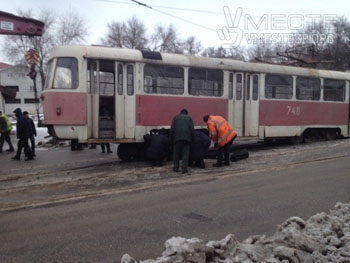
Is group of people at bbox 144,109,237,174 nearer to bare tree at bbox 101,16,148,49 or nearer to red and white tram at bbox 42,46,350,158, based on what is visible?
red and white tram at bbox 42,46,350,158

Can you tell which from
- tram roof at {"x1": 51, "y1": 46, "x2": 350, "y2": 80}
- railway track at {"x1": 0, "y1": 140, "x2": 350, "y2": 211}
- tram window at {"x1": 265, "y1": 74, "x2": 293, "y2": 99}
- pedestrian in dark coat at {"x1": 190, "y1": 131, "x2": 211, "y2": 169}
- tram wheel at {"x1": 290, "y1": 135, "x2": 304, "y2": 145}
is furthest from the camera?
tram wheel at {"x1": 290, "y1": 135, "x2": 304, "y2": 145}

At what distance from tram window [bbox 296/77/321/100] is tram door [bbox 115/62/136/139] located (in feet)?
22.0

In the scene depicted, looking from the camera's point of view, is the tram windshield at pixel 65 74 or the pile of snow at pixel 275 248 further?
the tram windshield at pixel 65 74

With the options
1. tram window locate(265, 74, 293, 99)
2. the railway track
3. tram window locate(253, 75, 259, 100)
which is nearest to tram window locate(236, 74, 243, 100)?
tram window locate(253, 75, 259, 100)

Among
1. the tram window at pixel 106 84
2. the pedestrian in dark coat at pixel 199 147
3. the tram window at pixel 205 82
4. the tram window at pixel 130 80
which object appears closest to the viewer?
the pedestrian in dark coat at pixel 199 147

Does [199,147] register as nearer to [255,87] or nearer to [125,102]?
[125,102]

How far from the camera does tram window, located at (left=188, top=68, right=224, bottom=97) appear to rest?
10.7 meters

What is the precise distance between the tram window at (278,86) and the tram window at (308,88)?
414 millimetres

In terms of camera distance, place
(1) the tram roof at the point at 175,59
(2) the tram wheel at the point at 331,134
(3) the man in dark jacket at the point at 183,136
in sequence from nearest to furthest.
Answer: (3) the man in dark jacket at the point at 183,136 → (1) the tram roof at the point at 175,59 → (2) the tram wheel at the point at 331,134

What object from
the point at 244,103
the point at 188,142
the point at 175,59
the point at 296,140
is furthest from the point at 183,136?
the point at 296,140

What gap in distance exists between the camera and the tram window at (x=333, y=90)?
14055mm

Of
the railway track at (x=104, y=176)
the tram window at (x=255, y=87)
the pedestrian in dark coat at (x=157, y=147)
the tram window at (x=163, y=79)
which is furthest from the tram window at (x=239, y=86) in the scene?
the pedestrian in dark coat at (x=157, y=147)

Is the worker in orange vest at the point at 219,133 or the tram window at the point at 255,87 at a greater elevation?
the tram window at the point at 255,87

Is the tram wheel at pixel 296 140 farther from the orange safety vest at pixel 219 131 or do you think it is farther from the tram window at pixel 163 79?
the tram window at pixel 163 79
